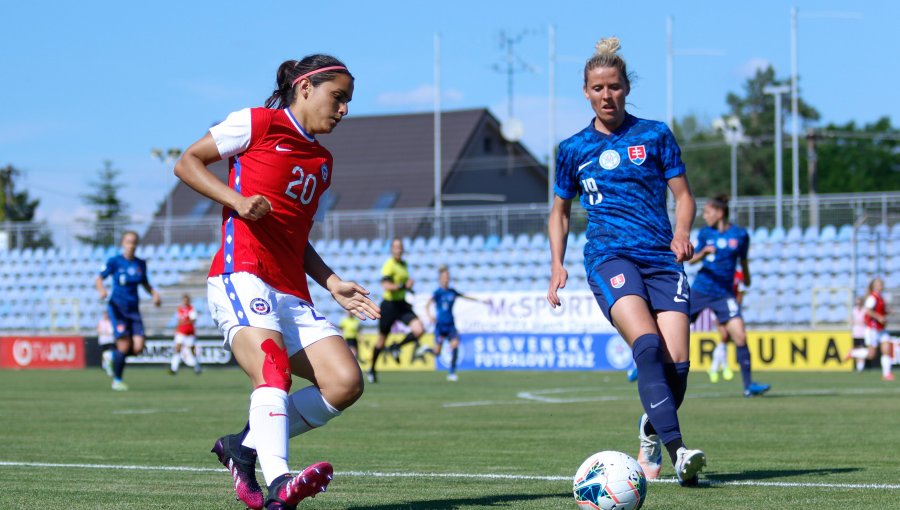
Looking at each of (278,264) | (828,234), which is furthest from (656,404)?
(828,234)

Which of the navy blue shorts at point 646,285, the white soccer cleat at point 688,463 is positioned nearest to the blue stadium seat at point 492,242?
the navy blue shorts at point 646,285

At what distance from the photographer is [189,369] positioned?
31.7m

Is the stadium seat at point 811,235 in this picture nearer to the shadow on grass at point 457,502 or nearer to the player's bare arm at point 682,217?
the player's bare arm at point 682,217

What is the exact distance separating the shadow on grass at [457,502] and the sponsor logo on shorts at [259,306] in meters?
1.03

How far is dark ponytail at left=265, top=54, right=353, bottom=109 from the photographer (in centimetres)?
585

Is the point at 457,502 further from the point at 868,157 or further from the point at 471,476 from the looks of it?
the point at 868,157

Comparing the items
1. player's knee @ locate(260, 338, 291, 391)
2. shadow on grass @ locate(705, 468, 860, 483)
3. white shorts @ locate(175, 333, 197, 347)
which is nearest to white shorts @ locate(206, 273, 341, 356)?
player's knee @ locate(260, 338, 291, 391)

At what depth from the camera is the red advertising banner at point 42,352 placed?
3378 cm

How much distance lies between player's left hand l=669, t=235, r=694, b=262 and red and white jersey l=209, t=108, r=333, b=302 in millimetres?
1984

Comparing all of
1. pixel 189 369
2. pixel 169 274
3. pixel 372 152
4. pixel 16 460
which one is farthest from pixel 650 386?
pixel 372 152

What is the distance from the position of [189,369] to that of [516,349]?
794 cm

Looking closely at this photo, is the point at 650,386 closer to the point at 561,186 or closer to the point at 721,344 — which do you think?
the point at 561,186

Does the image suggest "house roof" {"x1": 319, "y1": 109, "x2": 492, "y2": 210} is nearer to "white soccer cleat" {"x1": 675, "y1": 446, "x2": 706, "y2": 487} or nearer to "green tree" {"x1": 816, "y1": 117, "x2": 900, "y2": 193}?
"green tree" {"x1": 816, "y1": 117, "x2": 900, "y2": 193}

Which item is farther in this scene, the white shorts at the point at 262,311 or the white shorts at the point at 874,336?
the white shorts at the point at 874,336
